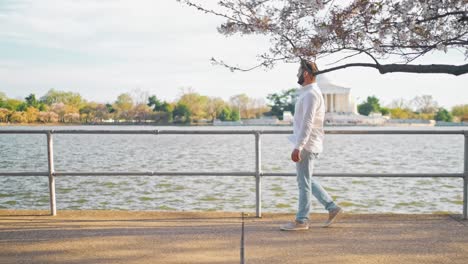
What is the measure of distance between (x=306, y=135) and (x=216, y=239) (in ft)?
4.51

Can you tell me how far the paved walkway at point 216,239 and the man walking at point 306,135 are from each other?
0.77 ft

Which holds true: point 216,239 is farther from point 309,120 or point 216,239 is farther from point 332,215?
point 309,120

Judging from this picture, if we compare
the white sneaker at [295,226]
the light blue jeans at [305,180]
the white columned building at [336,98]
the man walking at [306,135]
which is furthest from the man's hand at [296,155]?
the white columned building at [336,98]

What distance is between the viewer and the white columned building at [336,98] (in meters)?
130

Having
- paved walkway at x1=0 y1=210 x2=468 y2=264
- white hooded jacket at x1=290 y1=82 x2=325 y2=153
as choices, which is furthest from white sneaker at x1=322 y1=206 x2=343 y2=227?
white hooded jacket at x1=290 y1=82 x2=325 y2=153

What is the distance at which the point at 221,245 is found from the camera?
4.66m

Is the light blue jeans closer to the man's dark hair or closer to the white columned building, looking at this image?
the man's dark hair

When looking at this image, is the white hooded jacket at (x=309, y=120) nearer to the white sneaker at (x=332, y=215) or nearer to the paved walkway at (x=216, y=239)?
the white sneaker at (x=332, y=215)

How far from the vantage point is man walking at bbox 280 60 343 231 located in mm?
4934

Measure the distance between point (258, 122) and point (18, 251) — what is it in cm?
13047

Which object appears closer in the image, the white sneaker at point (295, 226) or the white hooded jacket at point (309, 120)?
the white hooded jacket at point (309, 120)

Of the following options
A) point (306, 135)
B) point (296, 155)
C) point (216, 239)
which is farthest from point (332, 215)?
point (216, 239)

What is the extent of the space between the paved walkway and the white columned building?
4900 inches

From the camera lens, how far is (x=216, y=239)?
4863 millimetres
